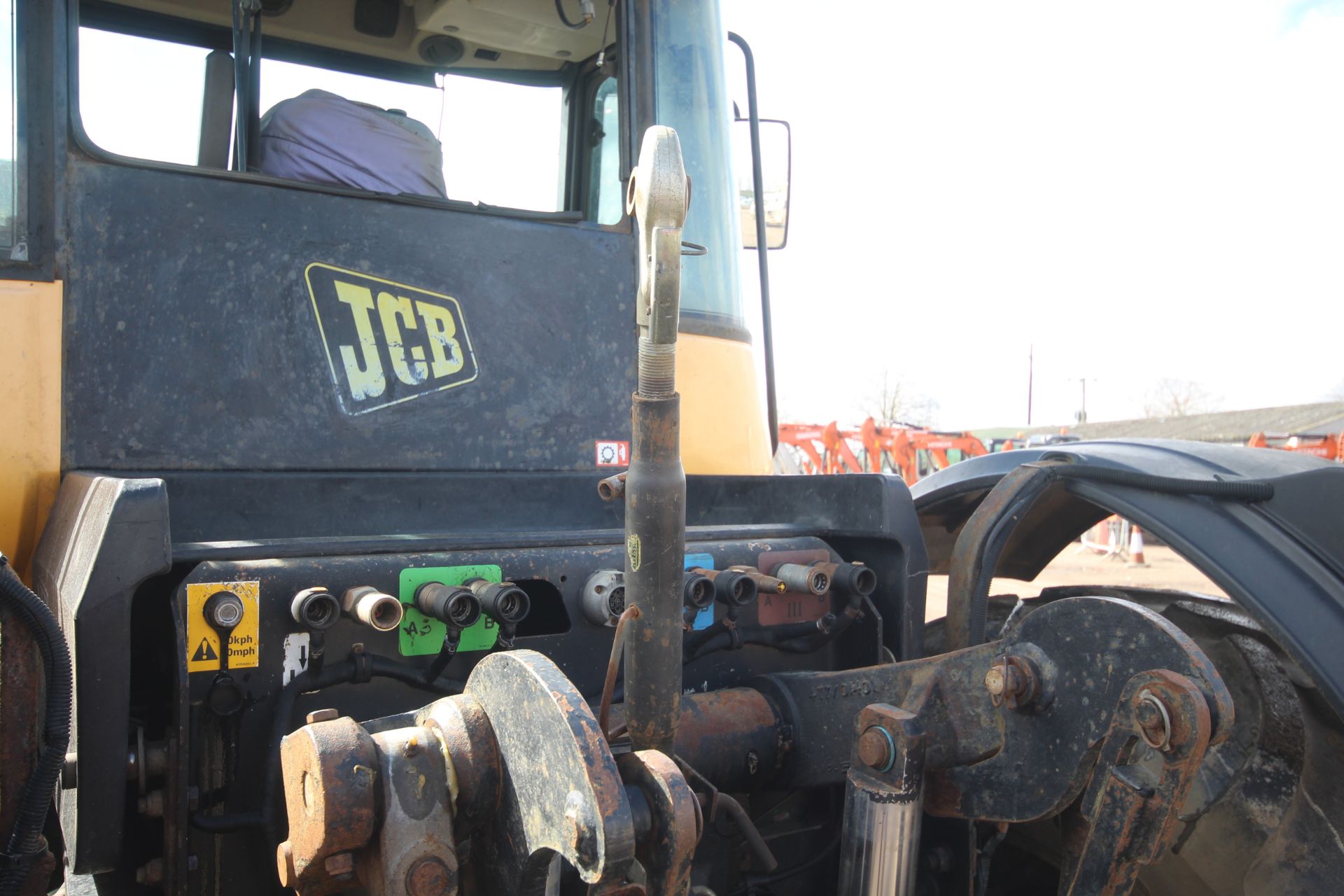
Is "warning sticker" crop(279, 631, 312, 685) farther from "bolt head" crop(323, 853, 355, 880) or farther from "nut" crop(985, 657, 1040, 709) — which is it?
"nut" crop(985, 657, 1040, 709)

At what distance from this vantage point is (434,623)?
1900 millimetres

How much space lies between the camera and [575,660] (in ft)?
6.84

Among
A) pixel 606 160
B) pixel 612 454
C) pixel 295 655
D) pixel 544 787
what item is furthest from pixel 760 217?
pixel 544 787

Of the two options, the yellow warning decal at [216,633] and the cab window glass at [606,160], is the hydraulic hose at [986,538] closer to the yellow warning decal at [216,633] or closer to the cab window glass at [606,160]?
the cab window glass at [606,160]

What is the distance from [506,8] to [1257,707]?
266 centimetres

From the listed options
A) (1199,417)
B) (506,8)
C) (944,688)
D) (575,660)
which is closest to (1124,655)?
(944,688)

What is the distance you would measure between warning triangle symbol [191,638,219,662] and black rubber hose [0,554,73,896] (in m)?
0.21

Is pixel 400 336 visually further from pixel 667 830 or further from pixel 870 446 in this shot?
pixel 870 446

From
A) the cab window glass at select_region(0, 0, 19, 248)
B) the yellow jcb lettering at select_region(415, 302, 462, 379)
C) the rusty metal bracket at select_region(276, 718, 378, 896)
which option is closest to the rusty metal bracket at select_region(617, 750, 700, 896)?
the rusty metal bracket at select_region(276, 718, 378, 896)

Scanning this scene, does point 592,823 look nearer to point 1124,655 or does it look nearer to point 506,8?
point 1124,655

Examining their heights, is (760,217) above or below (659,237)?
above

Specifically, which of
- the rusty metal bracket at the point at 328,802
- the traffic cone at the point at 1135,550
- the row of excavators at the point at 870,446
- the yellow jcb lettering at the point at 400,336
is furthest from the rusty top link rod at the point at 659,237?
the row of excavators at the point at 870,446

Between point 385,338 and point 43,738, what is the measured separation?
1.11 metres

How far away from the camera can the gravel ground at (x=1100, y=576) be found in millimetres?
12539
